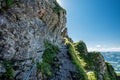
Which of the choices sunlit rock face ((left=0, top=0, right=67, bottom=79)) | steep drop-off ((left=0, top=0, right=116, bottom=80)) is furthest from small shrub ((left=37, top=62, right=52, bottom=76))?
sunlit rock face ((left=0, top=0, right=67, bottom=79))

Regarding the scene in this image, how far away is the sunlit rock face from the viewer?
2409 cm

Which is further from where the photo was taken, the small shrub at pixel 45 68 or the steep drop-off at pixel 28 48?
the small shrub at pixel 45 68

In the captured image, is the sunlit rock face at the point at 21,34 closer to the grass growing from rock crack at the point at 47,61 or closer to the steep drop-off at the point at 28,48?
the steep drop-off at the point at 28,48

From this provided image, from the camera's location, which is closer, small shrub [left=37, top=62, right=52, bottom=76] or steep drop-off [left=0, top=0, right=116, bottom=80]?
steep drop-off [left=0, top=0, right=116, bottom=80]

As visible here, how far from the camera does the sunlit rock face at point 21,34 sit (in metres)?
24.1

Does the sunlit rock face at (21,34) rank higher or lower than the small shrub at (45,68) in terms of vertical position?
higher

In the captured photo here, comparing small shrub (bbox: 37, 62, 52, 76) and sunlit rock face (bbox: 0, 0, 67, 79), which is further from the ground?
sunlit rock face (bbox: 0, 0, 67, 79)

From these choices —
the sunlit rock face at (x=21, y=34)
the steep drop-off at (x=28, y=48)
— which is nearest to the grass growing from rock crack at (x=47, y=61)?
the steep drop-off at (x=28, y=48)

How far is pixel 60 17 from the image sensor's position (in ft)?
149

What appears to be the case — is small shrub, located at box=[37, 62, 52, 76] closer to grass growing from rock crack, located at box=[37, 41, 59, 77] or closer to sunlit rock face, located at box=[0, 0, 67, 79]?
grass growing from rock crack, located at box=[37, 41, 59, 77]

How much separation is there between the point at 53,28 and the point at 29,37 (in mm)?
15301

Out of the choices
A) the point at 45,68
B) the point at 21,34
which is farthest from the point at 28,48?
the point at 45,68

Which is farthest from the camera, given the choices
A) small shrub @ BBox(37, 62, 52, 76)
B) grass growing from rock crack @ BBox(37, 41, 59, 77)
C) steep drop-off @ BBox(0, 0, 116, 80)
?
grass growing from rock crack @ BBox(37, 41, 59, 77)

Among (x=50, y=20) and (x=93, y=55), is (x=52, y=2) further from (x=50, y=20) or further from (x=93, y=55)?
(x=93, y=55)
